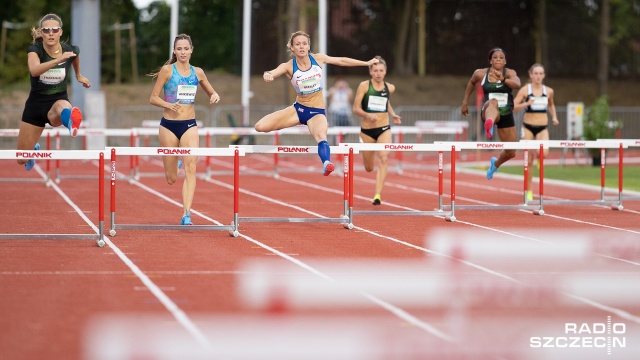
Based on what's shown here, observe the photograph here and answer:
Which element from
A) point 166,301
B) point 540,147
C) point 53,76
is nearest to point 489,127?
point 540,147

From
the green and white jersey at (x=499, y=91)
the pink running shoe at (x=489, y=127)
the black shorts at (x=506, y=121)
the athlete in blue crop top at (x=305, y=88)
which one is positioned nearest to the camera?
the athlete in blue crop top at (x=305, y=88)

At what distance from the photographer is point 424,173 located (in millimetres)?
25672

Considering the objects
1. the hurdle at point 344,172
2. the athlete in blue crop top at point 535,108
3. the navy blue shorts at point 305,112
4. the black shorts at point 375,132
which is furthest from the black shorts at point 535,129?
the navy blue shorts at point 305,112

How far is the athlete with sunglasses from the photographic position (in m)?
12.8

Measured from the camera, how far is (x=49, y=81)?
1309 cm

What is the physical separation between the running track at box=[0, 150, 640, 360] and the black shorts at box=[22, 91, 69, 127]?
4.01ft

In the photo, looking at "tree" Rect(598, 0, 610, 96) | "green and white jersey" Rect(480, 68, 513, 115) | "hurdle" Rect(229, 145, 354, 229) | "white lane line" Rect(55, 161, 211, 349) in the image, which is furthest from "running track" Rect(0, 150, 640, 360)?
"tree" Rect(598, 0, 610, 96)

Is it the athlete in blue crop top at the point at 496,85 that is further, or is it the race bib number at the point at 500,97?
the race bib number at the point at 500,97

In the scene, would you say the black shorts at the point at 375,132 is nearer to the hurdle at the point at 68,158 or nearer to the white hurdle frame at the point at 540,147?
the white hurdle frame at the point at 540,147

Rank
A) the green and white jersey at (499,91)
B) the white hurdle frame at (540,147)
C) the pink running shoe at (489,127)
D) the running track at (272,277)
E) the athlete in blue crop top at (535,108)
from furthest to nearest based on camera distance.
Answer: the athlete in blue crop top at (535,108) → the green and white jersey at (499,91) → the pink running shoe at (489,127) → the white hurdle frame at (540,147) → the running track at (272,277)

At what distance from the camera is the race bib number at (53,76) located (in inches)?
512

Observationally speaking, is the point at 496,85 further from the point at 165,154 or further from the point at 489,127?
the point at 165,154

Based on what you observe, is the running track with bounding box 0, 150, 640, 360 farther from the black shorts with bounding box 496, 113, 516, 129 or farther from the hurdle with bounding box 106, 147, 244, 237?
the black shorts with bounding box 496, 113, 516, 129

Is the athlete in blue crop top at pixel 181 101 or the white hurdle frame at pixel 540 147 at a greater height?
the athlete in blue crop top at pixel 181 101
